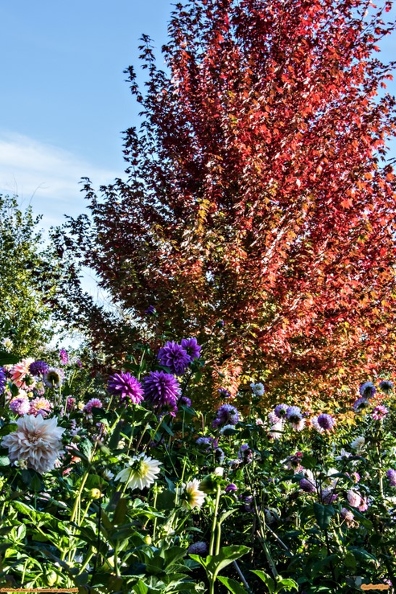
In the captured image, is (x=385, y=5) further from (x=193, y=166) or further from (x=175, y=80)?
(x=193, y=166)

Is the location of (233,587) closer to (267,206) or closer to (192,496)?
(192,496)

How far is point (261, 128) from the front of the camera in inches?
207

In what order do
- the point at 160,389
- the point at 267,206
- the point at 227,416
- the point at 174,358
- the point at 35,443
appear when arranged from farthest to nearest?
the point at 267,206, the point at 227,416, the point at 174,358, the point at 160,389, the point at 35,443

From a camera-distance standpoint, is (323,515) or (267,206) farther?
(267,206)

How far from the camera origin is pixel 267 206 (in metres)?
5.22

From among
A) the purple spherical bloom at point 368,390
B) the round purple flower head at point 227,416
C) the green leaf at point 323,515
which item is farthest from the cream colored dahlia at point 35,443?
the purple spherical bloom at point 368,390

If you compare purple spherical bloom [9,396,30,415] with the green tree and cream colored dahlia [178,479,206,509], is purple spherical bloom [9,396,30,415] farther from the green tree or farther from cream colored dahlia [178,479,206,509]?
the green tree

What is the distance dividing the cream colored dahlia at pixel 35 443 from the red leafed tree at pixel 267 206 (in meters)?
3.03

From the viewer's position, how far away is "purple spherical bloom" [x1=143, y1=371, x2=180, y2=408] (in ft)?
6.83

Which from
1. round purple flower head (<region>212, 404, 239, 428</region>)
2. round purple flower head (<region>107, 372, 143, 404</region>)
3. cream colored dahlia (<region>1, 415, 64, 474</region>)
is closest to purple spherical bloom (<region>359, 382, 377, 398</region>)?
round purple flower head (<region>212, 404, 239, 428</region>)

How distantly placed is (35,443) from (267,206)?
4.09 meters

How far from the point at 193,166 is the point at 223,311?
171 centimetres

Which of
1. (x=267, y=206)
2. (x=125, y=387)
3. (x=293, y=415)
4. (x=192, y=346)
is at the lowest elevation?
(x=125, y=387)

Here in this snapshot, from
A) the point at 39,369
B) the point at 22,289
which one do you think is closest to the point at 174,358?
the point at 39,369
